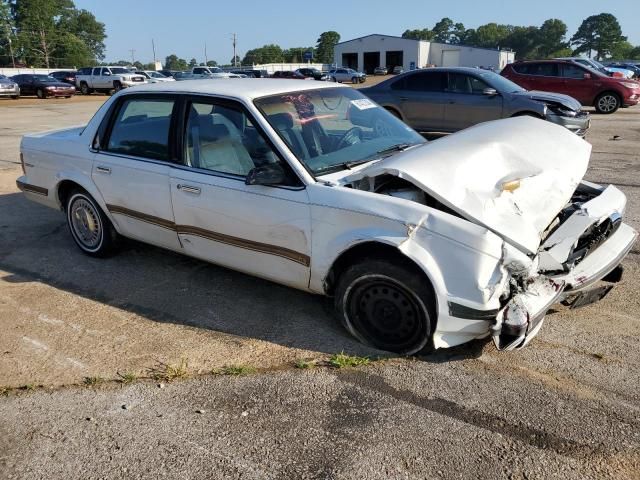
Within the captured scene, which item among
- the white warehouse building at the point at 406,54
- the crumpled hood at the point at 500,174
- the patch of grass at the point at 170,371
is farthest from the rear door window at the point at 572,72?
the white warehouse building at the point at 406,54

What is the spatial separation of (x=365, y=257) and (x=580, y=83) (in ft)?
53.3

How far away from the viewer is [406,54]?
76062 mm

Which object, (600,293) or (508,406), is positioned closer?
(508,406)

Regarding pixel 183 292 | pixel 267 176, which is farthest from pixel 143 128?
pixel 267 176

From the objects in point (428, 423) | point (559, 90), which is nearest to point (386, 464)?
point (428, 423)

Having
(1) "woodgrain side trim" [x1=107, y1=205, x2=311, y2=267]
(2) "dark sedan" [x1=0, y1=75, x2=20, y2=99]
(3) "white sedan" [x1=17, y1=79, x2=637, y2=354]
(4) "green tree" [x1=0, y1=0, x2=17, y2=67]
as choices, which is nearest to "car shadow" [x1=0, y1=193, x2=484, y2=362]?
(3) "white sedan" [x1=17, y1=79, x2=637, y2=354]

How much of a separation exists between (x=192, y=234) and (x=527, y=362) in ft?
8.41

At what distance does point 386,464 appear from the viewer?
2.51 m

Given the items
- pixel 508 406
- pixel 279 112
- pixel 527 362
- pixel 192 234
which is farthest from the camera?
pixel 192 234

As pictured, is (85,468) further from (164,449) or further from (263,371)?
(263,371)

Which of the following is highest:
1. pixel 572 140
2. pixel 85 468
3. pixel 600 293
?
pixel 572 140

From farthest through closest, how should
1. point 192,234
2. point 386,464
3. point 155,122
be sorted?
point 155,122 < point 192,234 < point 386,464

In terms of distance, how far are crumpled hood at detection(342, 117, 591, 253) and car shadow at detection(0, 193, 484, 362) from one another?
914 millimetres

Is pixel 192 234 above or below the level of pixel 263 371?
above
